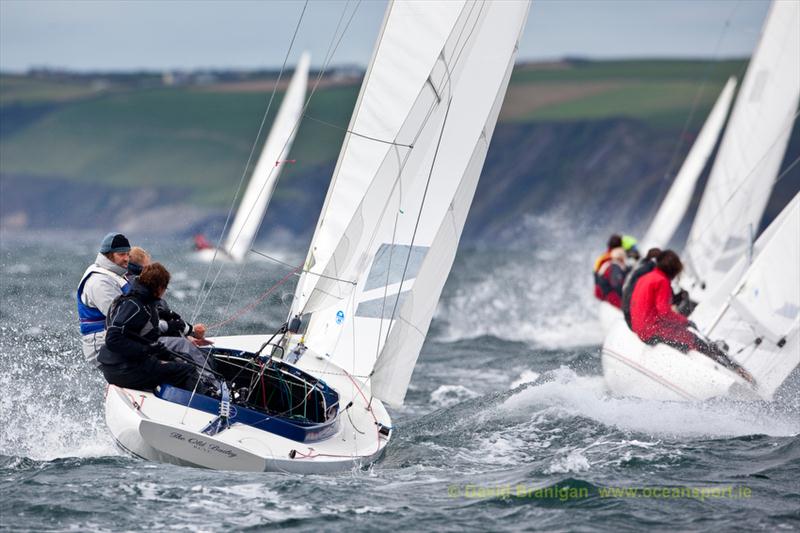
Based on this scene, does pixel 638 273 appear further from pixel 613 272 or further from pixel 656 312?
pixel 613 272

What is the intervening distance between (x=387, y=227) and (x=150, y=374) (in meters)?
1.78

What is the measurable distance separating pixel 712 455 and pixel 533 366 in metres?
4.39

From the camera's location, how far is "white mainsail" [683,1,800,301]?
12477 millimetres

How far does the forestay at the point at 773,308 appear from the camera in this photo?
26.3ft

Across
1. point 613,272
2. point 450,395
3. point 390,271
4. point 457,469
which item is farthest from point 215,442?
point 613,272

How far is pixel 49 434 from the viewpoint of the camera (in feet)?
19.5

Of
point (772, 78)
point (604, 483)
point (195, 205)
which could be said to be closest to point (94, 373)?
point (604, 483)

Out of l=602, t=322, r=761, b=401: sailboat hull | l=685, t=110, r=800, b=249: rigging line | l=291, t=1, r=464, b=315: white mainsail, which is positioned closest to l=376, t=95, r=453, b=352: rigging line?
l=291, t=1, r=464, b=315: white mainsail

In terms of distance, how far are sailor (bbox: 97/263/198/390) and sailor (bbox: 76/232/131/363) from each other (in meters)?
0.24

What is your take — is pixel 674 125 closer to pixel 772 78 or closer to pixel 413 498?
pixel 772 78

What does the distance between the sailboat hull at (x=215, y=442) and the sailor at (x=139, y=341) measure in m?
0.10

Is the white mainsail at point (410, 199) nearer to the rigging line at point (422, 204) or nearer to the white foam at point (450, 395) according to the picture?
the rigging line at point (422, 204)

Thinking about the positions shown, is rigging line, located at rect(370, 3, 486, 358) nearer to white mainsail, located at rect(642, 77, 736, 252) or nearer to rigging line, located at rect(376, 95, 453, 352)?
rigging line, located at rect(376, 95, 453, 352)

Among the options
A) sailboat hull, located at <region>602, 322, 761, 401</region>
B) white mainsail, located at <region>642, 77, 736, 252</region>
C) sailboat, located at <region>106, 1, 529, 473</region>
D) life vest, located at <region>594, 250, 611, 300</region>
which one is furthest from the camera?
white mainsail, located at <region>642, 77, 736, 252</region>
